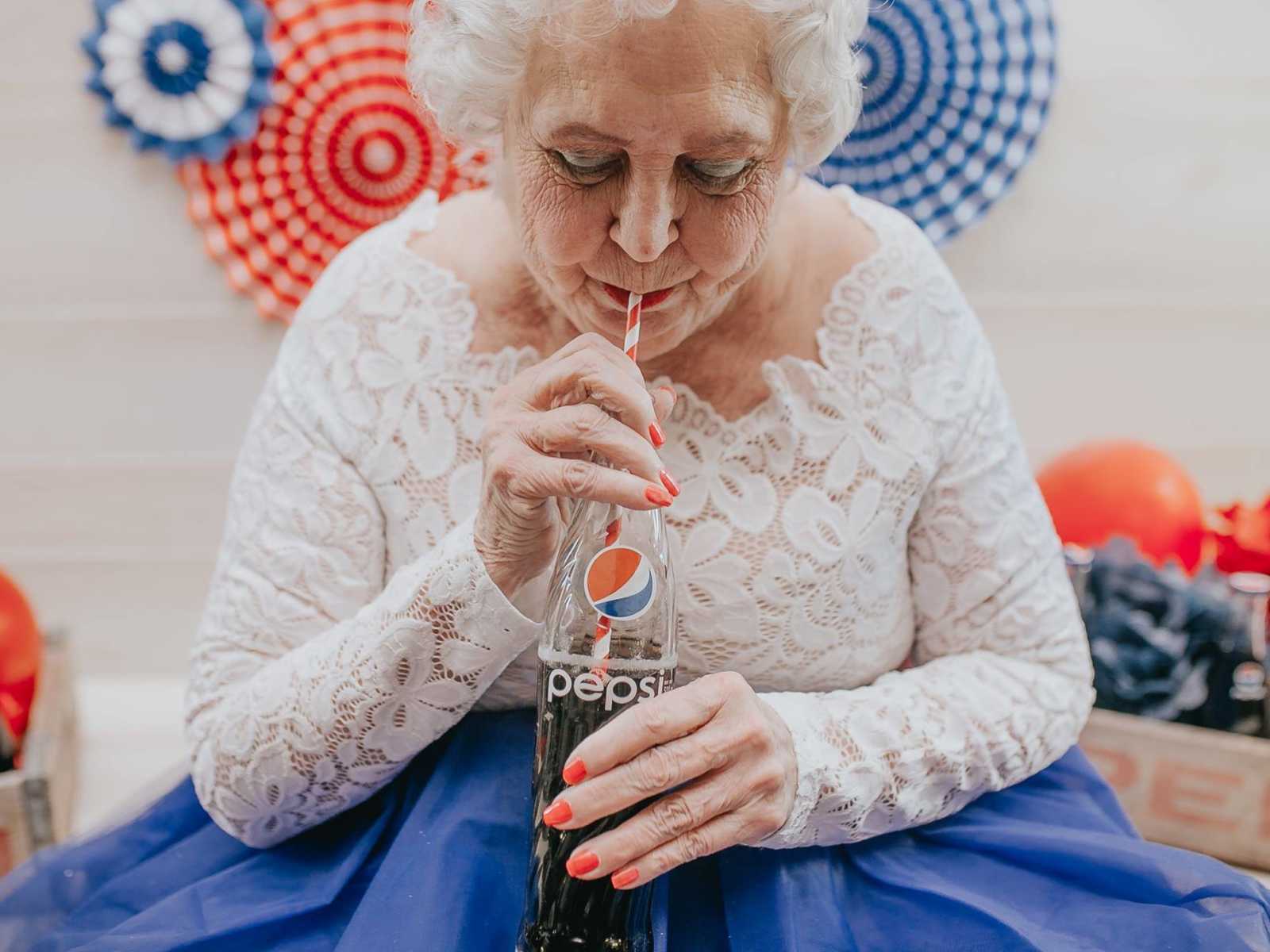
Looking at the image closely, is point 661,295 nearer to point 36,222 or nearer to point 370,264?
point 370,264

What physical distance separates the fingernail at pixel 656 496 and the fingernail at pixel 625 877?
Result: 0.24 m

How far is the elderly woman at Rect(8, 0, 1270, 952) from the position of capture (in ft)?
2.78

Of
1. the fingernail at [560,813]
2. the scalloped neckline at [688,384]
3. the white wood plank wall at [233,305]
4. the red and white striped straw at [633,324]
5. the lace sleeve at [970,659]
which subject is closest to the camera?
the fingernail at [560,813]

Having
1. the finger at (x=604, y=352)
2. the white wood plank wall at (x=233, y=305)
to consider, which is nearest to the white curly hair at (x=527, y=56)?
the finger at (x=604, y=352)

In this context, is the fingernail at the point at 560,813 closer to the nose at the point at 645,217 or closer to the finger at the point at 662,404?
the finger at the point at 662,404

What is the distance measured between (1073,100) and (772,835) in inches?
63.3

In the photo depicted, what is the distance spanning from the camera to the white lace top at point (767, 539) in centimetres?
104

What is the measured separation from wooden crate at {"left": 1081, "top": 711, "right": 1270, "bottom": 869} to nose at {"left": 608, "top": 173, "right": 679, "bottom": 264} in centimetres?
114

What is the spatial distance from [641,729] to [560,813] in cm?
8

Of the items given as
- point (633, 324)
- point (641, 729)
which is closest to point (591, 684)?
point (641, 729)

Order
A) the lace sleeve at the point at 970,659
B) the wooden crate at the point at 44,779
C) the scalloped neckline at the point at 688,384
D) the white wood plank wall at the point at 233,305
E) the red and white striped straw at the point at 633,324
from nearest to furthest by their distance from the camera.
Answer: the red and white striped straw at the point at 633,324
the lace sleeve at the point at 970,659
the scalloped neckline at the point at 688,384
the wooden crate at the point at 44,779
the white wood plank wall at the point at 233,305

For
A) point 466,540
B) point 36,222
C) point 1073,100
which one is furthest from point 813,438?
point 36,222

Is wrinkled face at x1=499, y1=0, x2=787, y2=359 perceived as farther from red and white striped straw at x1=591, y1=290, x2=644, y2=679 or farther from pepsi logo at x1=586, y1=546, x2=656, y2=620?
pepsi logo at x1=586, y1=546, x2=656, y2=620

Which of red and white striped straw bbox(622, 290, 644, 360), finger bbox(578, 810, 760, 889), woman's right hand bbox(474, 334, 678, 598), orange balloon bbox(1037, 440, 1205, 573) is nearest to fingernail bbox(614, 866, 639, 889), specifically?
finger bbox(578, 810, 760, 889)
